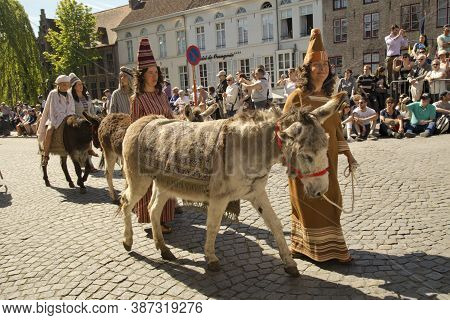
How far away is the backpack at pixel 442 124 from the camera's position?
11.0 meters

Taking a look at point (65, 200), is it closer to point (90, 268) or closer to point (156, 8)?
point (90, 268)

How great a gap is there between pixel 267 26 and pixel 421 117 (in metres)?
22.1

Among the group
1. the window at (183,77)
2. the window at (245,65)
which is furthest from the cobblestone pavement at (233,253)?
the window at (183,77)

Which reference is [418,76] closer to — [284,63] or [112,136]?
[112,136]

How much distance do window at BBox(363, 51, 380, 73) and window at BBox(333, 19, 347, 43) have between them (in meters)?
2.09

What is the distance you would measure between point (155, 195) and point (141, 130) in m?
0.77

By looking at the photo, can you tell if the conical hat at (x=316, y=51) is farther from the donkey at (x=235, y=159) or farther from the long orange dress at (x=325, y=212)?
the donkey at (x=235, y=159)

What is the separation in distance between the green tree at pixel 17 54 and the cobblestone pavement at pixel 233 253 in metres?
12.5

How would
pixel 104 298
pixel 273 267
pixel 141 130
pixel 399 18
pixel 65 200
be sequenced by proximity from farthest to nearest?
pixel 399 18 → pixel 65 200 → pixel 141 130 → pixel 273 267 → pixel 104 298

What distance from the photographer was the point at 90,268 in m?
4.11

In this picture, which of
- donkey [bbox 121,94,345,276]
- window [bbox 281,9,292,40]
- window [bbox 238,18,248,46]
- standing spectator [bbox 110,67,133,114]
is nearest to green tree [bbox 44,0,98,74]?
window [bbox 238,18,248,46]

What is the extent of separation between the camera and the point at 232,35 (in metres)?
33.1

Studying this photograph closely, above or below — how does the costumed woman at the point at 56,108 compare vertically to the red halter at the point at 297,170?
above

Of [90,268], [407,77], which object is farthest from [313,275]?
[407,77]
